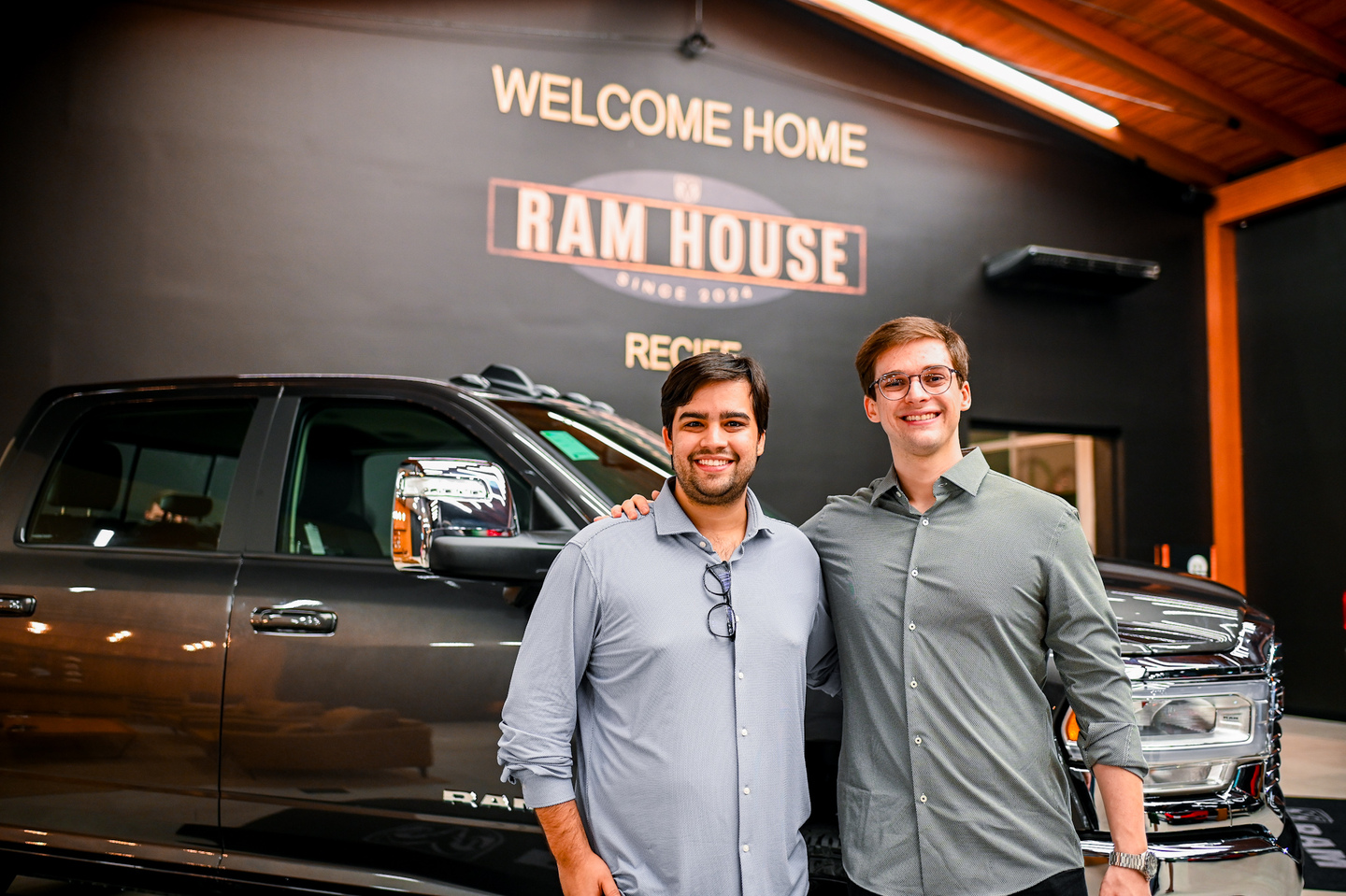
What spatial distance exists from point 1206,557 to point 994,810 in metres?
8.10

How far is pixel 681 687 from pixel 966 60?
802 centimetres

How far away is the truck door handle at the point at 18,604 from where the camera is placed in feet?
8.50

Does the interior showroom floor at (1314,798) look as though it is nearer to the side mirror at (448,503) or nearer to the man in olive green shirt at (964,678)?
the man in olive green shirt at (964,678)

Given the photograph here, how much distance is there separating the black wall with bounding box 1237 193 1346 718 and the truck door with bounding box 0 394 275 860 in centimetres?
853

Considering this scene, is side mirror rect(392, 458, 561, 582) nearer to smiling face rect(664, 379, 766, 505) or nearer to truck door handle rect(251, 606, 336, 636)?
smiling face rect(664, 379, 766, 505)

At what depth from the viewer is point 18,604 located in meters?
2.60

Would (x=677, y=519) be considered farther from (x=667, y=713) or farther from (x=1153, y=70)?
(x=1153, y=70)

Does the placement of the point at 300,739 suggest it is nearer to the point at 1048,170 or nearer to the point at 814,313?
the point at 814,313

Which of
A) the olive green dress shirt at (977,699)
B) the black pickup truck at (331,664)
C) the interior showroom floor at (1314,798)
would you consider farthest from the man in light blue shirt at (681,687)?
the interior showroom floor at (1314,798)

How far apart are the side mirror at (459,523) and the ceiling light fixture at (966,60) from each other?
7.27 metres

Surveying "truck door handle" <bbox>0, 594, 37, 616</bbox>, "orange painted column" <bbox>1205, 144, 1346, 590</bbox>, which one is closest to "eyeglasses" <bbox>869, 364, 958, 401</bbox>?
"truck door handle" <bbox>0, 594, 37, 616</bbox>

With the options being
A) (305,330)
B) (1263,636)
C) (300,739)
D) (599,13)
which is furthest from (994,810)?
(599,13)

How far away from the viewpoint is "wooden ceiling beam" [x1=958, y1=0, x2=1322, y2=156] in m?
7.50

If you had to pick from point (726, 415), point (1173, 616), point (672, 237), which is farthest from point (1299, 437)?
point (726, 415)
